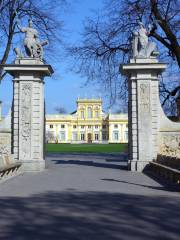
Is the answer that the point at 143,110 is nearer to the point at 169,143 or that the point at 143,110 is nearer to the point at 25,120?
the point at 169,143

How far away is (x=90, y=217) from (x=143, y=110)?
42.7ft

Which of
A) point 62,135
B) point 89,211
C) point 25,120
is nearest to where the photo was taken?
point 89,211

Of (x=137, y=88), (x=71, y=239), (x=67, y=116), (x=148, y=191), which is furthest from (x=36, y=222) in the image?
(x=67, y=116)

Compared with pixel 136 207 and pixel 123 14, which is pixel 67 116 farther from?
pixel 136 207

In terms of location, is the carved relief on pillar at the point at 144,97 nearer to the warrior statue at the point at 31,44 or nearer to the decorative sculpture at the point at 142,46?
the decorative sculpture at the point at 142,46

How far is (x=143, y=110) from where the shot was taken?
20.9 metres

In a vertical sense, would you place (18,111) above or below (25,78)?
below

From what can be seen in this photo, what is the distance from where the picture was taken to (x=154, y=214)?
28.2ft

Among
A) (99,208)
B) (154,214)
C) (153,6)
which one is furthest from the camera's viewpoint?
(153,6)

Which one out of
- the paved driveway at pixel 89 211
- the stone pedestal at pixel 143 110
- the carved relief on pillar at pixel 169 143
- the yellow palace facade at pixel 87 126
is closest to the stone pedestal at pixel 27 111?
the stone pedestal at pixel 143 110

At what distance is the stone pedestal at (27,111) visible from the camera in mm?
20703

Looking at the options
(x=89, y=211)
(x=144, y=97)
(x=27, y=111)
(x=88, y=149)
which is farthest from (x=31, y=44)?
(x=88, y=149)

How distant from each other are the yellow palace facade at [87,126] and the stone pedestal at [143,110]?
93.4 m

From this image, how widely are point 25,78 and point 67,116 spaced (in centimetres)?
10019
